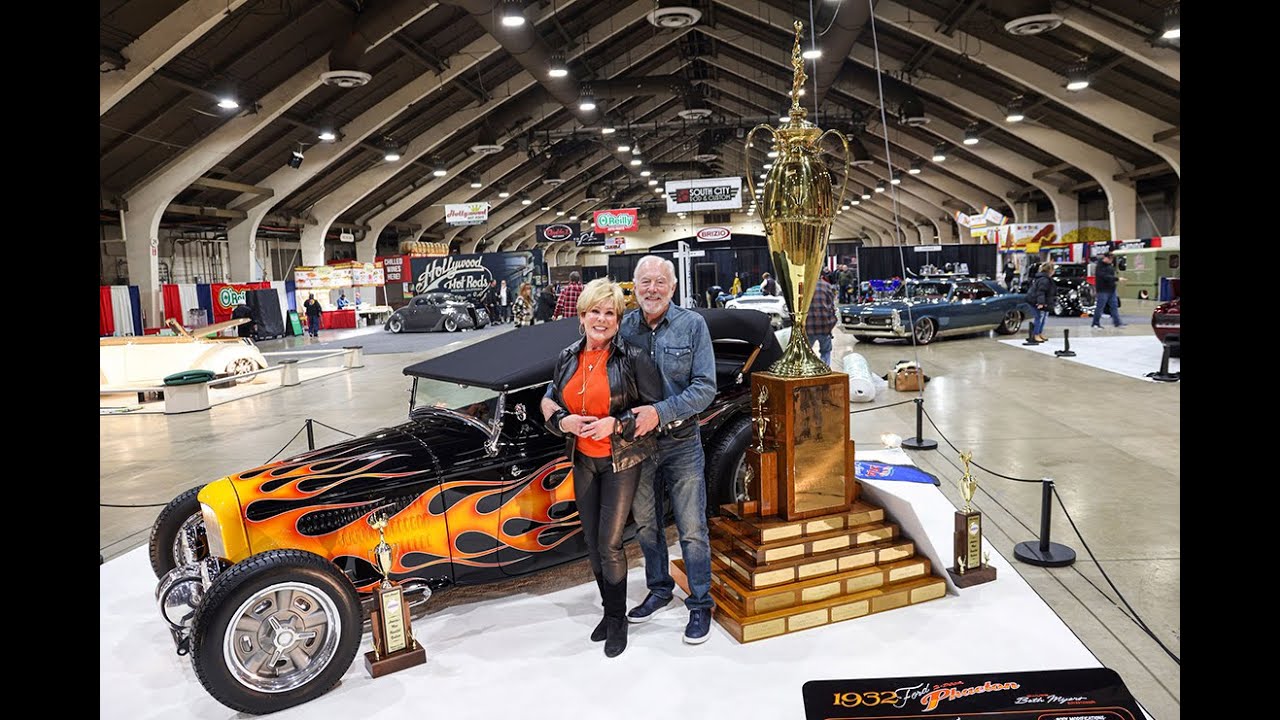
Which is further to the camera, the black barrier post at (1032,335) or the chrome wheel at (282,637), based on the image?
the black barrier post at (1032,335)

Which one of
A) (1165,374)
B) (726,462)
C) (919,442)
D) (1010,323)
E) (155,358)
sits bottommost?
(919,442)

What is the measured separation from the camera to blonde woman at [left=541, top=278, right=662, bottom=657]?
306 cm

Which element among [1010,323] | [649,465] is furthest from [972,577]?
[1010,323]

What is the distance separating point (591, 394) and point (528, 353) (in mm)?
885

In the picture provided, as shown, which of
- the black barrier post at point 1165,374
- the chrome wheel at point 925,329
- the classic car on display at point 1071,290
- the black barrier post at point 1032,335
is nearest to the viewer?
the black barrier post at point 1165,374

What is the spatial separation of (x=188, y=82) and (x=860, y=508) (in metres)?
16.8

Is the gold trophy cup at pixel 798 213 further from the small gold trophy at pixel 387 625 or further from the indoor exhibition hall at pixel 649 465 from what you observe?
the small gold trophy at pixel 387 625

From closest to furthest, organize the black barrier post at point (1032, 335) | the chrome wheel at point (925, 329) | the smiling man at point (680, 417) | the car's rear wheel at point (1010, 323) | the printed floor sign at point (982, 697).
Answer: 1. the printed floor sign at point (982, 697)
2. the smiling man at point (680, 417)
3. the black barrier post at point (1032, 335)
4. the chrome wheel at point (925, 329)
5. the car's rear wheel at point (1010, 323)

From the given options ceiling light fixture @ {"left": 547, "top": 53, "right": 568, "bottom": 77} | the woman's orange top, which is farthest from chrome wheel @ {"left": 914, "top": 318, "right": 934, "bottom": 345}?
the woman's orange top

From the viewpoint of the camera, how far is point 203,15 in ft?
43.2

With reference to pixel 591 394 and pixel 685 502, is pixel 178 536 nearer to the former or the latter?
pixel 591 394

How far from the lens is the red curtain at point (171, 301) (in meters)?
20.7

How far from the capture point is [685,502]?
326 cm

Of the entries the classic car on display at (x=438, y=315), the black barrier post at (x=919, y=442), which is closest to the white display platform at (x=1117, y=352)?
the black barrier post at (x=919, y=442)
